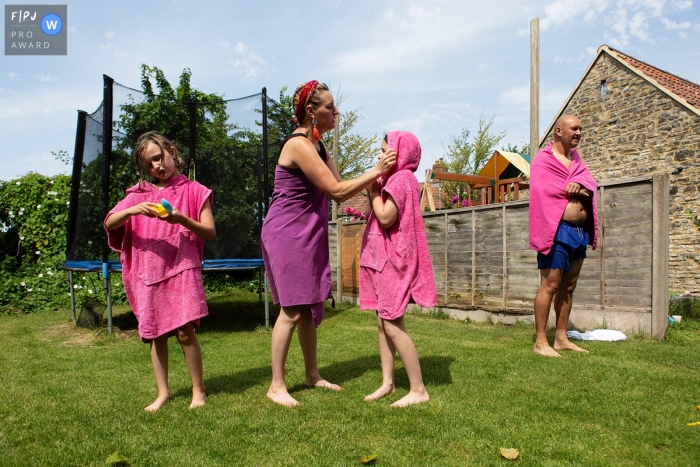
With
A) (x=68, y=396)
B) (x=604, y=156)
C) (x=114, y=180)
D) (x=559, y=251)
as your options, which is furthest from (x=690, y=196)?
(x=68, y=396)

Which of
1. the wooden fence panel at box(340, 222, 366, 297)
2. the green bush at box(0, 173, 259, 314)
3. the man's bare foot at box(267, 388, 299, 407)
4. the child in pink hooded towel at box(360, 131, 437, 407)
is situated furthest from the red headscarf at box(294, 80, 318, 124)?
the green bush at box(0, 173, 259, 314)

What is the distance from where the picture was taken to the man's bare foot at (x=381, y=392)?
9.92ft

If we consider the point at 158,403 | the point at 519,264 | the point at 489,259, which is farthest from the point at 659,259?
the point at 158,403

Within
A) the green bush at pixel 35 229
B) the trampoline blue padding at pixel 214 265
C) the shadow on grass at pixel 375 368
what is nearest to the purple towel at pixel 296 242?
the shadow on grass at pixel 375 368

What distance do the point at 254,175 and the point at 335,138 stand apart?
5.45 m

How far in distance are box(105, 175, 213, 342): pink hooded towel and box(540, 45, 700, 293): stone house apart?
12882 millimetres

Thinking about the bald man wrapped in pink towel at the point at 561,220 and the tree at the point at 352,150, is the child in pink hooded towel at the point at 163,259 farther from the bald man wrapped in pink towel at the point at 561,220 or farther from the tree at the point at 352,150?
the tree at the point at 352,150

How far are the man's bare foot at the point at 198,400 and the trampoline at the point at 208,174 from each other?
346 cm

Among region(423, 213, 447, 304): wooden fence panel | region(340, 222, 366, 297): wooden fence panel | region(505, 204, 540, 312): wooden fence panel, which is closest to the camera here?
region(505, 204, 540, 312): wooden fence panel

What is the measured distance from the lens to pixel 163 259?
9.98ft

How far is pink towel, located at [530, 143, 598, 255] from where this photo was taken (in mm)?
4215

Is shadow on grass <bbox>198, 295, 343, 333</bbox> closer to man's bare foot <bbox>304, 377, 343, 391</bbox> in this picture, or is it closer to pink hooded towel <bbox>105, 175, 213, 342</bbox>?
man's bare foot <bbox>304, 377, 343, 391</bbox>

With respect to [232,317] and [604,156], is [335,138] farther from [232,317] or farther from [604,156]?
[604,156]

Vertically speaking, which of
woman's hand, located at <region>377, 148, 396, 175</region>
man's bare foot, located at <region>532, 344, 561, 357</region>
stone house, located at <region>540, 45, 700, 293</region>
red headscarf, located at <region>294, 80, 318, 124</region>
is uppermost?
stone house, located at <region>540, 45, 700, 293</region>
